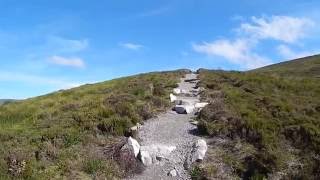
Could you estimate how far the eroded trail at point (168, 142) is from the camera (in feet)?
52.9

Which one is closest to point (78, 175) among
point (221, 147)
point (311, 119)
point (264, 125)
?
point (221, 147)

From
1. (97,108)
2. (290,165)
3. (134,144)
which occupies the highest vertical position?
(97,108)

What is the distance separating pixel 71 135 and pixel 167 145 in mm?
3770

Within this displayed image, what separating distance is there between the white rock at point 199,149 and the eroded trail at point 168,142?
271 mm

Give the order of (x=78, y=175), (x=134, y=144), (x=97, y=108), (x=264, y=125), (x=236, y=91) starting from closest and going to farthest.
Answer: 1. (x=78, y=175)
2. (x=134, y=144)
3. (x=264, y=125)
4. (x=97, y=108)
5. (x=236, y=91)

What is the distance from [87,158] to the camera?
54.2ft

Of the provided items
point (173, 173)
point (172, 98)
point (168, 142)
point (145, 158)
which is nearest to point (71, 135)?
point (145, 158)

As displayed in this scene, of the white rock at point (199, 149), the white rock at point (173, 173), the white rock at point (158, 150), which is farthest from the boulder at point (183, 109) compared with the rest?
the white rock at point (173, 173)

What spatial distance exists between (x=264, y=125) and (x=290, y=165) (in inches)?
144

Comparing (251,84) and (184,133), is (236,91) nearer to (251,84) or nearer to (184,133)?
(251,84)

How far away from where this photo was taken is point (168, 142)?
1878 cm

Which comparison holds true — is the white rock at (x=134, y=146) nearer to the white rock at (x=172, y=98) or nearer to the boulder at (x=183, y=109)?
the boulder at (x=183, y=109)

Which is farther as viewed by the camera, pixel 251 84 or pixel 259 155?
pixel 251 84

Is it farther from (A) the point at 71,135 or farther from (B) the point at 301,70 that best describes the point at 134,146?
(B) the point at 301,70
